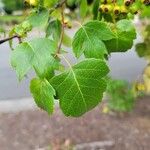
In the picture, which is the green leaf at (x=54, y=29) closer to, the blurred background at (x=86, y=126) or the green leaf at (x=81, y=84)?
the green leaf at (x=81, y=84)

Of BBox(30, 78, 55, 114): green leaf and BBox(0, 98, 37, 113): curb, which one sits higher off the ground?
BBox(30, 78, 55, 114): green leaf

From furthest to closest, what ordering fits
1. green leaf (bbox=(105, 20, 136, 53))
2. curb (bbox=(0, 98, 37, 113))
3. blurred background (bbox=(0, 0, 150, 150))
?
curb (bbox=(0, 98, 37, 113)) → blurred background (bbox=(0, 0, 150, 150)) → green leaf (bbox=(105, 20, 136, 53))

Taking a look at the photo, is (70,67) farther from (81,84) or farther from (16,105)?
(16,105)

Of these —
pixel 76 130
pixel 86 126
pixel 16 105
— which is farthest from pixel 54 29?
pixel 16 105

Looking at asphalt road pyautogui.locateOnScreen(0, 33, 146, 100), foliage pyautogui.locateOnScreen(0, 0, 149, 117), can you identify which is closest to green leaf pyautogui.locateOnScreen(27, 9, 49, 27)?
foliage pyautogui.locateOnScreen(0, 0, 149, 117)

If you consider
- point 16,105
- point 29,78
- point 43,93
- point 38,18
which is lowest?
point 16,105

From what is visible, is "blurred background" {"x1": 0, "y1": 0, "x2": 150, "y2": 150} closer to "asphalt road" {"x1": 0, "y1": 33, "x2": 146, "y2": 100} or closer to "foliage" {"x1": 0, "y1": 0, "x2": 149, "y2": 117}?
"asphalt road" {"x1": 0, "y1": 33, "x2": 146, "y2": 100}
